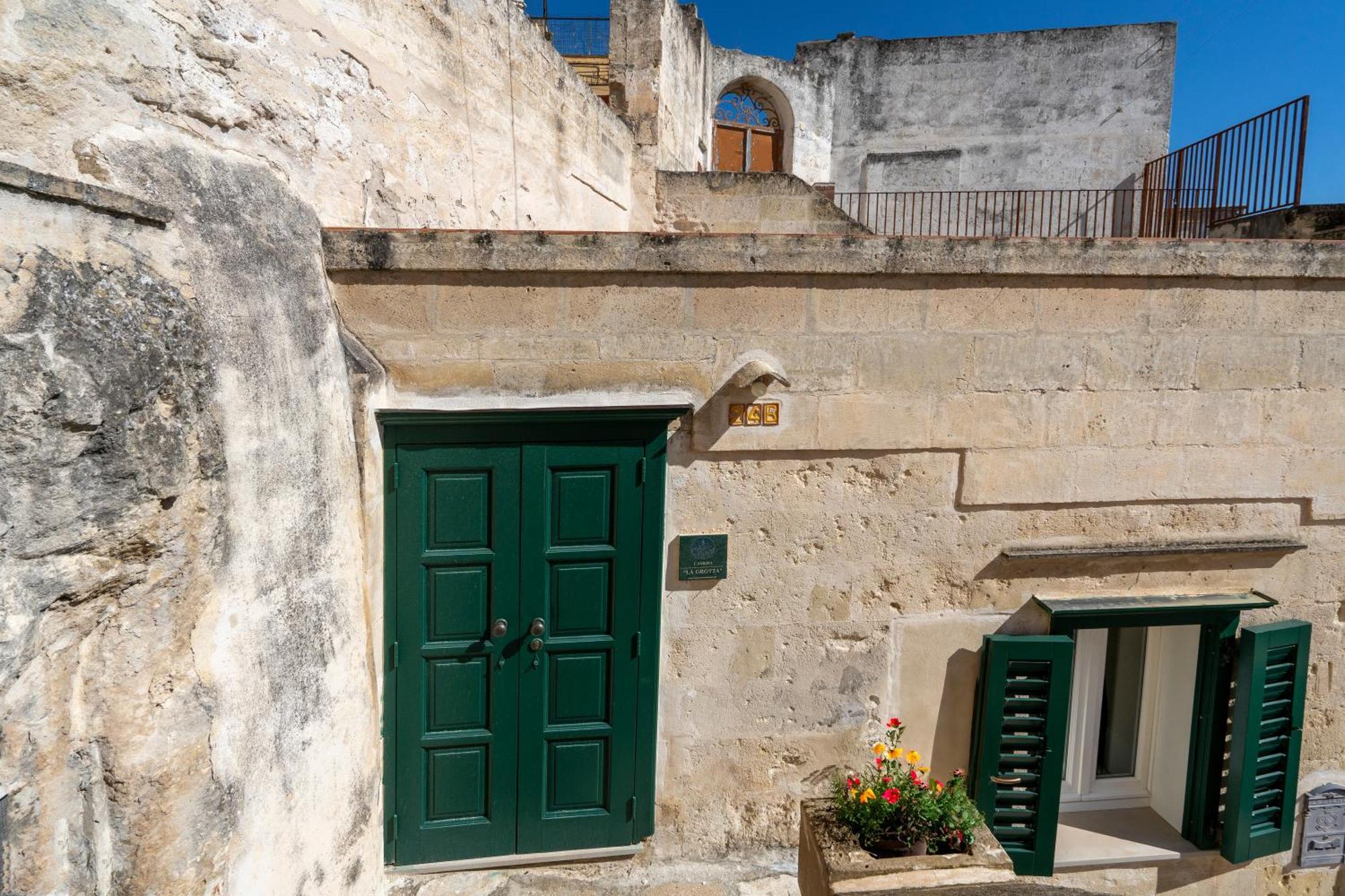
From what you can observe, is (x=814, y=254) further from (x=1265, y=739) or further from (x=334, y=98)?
(x=1265, y=739)

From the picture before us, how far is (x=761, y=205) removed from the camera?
821 centimetres

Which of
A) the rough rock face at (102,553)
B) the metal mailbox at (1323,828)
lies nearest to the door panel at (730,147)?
the metal mailbox at (1323,828)

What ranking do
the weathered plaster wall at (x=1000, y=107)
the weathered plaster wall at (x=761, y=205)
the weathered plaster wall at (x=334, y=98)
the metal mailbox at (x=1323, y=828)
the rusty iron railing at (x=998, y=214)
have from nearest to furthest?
the weathered plaster wall at (x=334, y=98) < the metal mailbox at (x=1323, y=828) < the weathered plaster wall at (x=761, y=205) < the rusty iron railing at (x=998, y=214) < the weathered plaster wall at (x=1000, y=107)

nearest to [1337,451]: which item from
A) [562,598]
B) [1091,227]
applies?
[562,598]

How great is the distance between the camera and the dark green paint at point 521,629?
3.76 m

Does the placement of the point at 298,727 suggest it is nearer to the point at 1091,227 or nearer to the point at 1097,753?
the point at 1097,753

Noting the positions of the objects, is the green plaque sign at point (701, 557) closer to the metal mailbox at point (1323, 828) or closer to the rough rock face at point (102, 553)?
the rough rock face at point (102, 553)

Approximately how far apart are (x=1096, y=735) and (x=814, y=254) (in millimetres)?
3083

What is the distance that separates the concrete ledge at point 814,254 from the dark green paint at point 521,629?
2.24 feet

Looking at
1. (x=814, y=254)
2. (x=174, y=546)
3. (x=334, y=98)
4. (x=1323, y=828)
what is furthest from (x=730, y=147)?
(x=174, y=546)

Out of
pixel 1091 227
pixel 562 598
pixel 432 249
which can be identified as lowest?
pixel 562 598

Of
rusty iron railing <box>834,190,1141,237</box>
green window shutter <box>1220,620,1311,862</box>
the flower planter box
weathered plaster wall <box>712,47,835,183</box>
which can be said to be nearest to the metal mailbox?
green window shutter <box>1220,620,1311,862</box>

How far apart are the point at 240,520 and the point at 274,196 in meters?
1.39

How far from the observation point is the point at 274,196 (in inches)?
132
